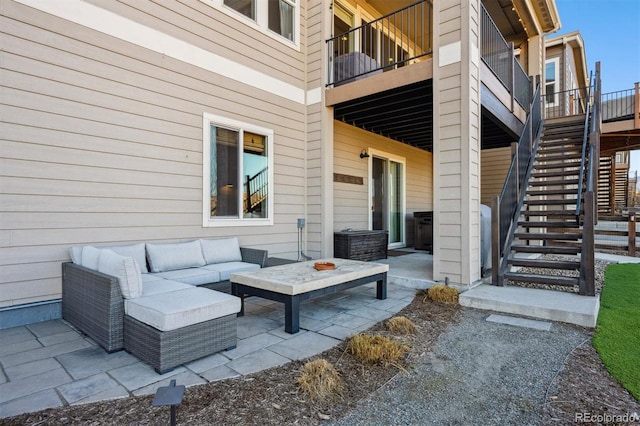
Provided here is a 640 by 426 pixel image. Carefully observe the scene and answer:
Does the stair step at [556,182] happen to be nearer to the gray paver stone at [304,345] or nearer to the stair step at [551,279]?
the stair step at [551,279]

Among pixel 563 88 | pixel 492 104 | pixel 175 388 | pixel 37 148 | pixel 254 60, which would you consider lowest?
pixel 175 388

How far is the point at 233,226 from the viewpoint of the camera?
5285 mm

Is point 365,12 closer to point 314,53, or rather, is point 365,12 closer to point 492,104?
point 314,53

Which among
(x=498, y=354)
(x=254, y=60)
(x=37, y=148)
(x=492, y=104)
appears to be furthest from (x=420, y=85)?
(x=37, y=148)

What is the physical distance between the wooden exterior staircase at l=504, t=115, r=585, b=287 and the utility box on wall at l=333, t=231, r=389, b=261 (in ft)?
8.26

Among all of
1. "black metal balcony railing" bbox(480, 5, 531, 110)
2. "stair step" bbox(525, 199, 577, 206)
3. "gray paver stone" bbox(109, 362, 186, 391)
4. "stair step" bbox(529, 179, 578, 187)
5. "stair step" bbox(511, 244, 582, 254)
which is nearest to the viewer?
"gray paver stone" bbox(109, 362, 186, 391)

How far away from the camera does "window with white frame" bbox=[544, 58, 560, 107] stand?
37.5 feet

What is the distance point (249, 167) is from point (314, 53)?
2.68m

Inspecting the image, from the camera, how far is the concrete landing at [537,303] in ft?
11.5

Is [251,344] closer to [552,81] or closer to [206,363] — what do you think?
[206,363]

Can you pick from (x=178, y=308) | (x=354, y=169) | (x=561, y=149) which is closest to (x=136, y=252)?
(x=178, y=308)

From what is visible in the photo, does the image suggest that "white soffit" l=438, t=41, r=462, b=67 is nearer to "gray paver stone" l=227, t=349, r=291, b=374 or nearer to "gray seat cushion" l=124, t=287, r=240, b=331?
"gray seat cushion" l=124, t=287, r=240, b=331

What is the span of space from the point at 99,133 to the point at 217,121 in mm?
1614

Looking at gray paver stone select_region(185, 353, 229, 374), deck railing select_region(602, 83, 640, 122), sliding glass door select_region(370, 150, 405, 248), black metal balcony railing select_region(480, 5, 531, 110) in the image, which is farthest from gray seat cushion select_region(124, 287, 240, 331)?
deck railing select_region(602, 83, 640, 122)
